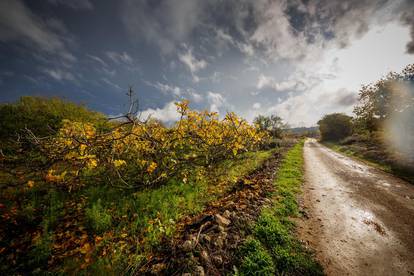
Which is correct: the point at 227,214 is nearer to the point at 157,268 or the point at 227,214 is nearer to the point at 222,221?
the point at 222,221

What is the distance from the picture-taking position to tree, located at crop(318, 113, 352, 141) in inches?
1542

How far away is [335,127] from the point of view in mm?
40938

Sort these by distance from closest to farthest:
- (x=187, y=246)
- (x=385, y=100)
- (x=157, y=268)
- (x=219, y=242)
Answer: (x=157, y=268)
(x=187, y=246)
(x=219, y=242)
(x=385, y=100)

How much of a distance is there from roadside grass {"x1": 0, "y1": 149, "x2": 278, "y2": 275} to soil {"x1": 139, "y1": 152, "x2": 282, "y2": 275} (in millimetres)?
363

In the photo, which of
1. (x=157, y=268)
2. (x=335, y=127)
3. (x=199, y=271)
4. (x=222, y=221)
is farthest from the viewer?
(x=335, y=127)

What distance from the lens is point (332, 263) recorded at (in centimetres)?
311

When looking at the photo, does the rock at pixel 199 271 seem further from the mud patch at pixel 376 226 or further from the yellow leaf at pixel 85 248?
the mud patch at pixel 376 226

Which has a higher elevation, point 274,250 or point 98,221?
point 98,221

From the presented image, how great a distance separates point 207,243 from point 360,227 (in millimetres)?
4534

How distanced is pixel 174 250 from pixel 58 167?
9689 mm

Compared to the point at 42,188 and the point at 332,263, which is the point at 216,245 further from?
the point at 42,188

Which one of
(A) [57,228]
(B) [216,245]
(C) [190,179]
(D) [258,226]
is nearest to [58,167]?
(A) [57,228]

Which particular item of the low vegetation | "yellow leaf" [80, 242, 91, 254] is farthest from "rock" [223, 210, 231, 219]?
"yellow leaf" [80, 242, 91, 254]

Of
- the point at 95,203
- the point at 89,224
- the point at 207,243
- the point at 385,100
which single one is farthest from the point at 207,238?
the point at 385,100
